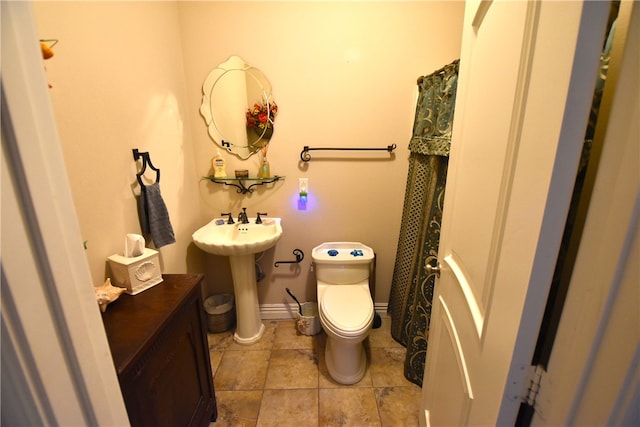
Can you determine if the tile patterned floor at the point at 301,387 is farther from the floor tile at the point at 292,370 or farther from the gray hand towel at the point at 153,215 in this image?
the gray hand towel at the point at 153,215

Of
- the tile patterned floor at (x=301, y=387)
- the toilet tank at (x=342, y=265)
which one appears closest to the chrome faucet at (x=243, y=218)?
the toilet tank at (x=342, y=265)

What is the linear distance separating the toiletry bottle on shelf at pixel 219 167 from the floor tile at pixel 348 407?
1.50 metres

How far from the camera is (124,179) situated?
117 cm

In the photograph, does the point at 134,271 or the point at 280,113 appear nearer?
the point at 134,271

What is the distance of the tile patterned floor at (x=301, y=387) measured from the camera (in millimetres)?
1393

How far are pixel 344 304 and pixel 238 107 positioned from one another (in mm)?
1466

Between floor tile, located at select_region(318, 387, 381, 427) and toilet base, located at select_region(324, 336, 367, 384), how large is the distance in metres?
0.06

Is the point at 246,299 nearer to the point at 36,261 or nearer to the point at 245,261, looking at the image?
the point at 245,261

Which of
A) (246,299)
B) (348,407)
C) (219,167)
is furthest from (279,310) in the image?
(219,167)

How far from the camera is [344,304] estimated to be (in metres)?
1.61

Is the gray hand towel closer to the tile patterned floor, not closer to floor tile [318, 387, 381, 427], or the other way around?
the tile patterned floor

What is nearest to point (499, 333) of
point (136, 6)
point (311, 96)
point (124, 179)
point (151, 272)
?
point (151, 272)

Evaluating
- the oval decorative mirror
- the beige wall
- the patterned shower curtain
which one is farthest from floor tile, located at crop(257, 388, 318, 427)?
the oval decorative mirror

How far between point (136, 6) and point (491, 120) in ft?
5.31
